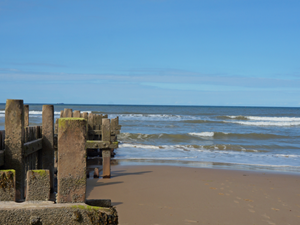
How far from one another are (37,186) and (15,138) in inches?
72.3

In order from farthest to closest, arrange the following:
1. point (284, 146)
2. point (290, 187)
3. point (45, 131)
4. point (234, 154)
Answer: point (284, 146) → point (234, 154) → point (290, 187) → point (45, 131)

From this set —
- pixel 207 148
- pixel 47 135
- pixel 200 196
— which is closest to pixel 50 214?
pixel 47 135

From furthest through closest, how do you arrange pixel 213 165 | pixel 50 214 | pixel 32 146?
pixel 213 165, pixel 32 146, pixel 50 214

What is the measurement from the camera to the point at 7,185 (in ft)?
5.84

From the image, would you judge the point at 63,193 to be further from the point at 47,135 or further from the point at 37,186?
the point at 47,135

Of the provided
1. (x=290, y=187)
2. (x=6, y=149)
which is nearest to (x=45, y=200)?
(x=6, y=149)

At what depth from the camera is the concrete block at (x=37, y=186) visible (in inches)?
72.2

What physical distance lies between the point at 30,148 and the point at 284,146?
46.1ft

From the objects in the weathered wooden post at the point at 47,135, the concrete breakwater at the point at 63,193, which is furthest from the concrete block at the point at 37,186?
the weathered wooden post at the point at 47,135

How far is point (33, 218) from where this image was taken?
1724mm

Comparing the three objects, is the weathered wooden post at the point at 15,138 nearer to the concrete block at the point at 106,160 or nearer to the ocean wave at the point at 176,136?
the concrete block at the point at 106,160

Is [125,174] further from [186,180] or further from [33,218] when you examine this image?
[33,218]

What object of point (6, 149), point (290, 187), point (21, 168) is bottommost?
point (290, 187)

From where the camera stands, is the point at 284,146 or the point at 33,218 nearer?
the point at 33,218
